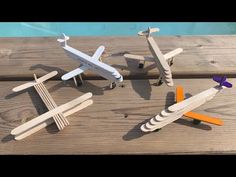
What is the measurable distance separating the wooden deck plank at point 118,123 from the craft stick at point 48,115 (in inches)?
1.4

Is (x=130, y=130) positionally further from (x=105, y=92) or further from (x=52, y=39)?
(x=52, y=39)

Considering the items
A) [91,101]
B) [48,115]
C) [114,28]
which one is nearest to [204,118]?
[91,101]

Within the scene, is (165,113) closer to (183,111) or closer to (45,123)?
(183,111)

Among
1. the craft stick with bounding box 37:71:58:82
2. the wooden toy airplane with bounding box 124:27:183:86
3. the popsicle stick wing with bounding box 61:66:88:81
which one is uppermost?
the wooden toy airplane with bounding box 124:27:183:86

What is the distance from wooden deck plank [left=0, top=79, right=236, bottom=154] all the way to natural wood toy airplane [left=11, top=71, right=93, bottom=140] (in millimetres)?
18

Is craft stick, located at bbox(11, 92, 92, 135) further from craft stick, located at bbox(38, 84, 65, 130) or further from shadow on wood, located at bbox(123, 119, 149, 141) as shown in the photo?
shadow on wood, located at bbox(123, 119, 149, 141)

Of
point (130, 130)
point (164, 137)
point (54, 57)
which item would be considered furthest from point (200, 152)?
point (54, 57)

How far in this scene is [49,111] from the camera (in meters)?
0.88

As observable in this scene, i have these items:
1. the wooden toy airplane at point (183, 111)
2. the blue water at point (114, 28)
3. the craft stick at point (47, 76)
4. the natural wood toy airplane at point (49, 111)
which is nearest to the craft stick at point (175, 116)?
the wooden toy airplane at point (183, 111)

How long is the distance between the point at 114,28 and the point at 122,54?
1.32 meters

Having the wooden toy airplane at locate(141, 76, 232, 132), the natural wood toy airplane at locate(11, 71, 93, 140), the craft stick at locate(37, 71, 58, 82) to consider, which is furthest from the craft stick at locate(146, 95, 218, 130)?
the craft stick at locate(37, 71, 58, 82)

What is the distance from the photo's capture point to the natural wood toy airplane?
84 centimetres

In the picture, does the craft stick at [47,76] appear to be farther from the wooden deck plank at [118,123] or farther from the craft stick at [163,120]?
the craft stick at [163,120]

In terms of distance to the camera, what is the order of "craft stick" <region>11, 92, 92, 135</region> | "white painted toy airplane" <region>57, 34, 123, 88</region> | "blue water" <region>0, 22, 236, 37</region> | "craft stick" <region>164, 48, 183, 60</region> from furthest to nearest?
"blue water" <region>0, 22, 236, 37</region>, "craft stick" <region>164, 48, 183, 60</region>, "white painted toy airplane" <region>57, 34, 123, 88</region>, "craft stick" <region>11, 92, 92, 135</region>
